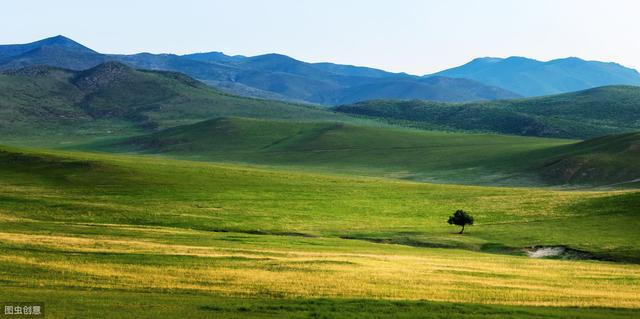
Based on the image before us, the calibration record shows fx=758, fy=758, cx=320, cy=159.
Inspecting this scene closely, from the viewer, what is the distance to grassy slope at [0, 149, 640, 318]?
35.0 metres

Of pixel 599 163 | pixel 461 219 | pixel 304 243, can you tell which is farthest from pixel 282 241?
pixel 599 163

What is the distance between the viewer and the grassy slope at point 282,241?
35.0m

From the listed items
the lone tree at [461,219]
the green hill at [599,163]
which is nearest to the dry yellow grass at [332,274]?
the lone tree at [461,219]

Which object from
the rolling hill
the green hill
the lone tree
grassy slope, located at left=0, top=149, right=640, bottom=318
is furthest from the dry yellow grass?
the rolling hill

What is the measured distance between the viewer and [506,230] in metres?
73.6

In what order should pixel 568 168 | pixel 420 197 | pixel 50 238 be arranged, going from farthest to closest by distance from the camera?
pixel 568 168
pixel 420 197
pixel 50 238

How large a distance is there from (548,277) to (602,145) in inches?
4634

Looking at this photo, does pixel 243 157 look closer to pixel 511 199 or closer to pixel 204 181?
pixel 204 181

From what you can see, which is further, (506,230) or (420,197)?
(420,197)

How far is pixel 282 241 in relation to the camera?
6128 cm

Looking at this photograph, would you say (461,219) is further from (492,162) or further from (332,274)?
(492,162)

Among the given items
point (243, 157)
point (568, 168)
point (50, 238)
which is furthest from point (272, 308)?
point (243, 157)

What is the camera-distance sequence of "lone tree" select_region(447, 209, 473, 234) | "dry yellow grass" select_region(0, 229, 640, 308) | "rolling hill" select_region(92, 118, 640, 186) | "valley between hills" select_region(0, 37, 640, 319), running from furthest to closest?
"rolling hill" select_region(92, 118, 640, 186)
"lone tree" select_region(447, 209, 473, 234)
"dry yellow grass" select_region(0, 229, 640, 308)
"valley between hills" select_region(0, 37, 640, 319)

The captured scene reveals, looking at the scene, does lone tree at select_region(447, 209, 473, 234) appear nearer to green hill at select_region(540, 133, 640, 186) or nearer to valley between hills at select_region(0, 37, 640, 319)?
valley between hills at select_region(0, 37, 640, 319)
